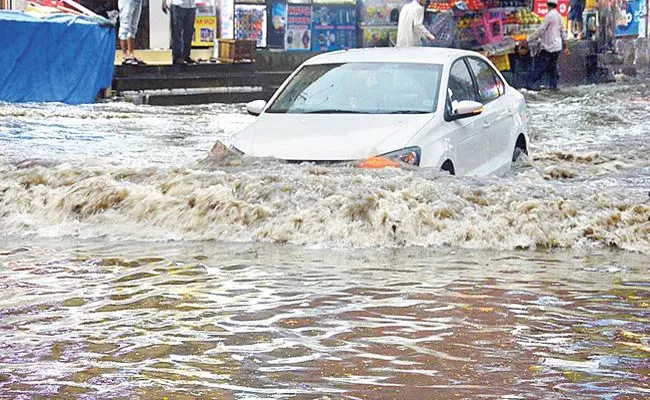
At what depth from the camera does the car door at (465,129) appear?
1157 cm

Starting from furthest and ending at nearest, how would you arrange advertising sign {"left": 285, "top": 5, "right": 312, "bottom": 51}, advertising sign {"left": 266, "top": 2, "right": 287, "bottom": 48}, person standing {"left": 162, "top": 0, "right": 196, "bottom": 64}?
advertising sign {"left": 285, "top": 5, "right": 312, "bottom": 51} → advertising sign {"left": 266, "top": 2, "right": 287, "bottom": 48} → person standing {"left": 162, "top": 0, "right": 196, "bottom": 64}

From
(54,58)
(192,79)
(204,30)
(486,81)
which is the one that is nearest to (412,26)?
(192,79)

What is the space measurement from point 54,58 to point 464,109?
1226 centimetres

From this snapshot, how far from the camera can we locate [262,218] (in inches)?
409

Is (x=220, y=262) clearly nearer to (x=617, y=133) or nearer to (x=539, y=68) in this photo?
(x=617, y=133)

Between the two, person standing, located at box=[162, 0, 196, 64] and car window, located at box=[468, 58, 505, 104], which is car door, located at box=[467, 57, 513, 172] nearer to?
car window, located at box=[468, 58, 505, 104]

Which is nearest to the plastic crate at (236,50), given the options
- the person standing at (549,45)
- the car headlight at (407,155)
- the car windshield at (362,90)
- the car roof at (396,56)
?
the person standing at (549,45)

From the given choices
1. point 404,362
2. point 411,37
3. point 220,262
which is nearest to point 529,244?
point 220,262

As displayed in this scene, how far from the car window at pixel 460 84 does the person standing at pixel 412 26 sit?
10.7 meters

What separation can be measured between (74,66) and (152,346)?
16.8 meters

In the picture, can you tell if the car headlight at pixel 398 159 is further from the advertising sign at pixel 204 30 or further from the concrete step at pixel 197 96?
the advertising sign at pixel 204 30

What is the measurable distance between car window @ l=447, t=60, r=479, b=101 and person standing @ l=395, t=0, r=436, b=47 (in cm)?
1073

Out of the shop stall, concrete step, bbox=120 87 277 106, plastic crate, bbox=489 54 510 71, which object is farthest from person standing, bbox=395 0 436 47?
plastic crate, bbox=489 54 510 71

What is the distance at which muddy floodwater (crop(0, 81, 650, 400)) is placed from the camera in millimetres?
5836
